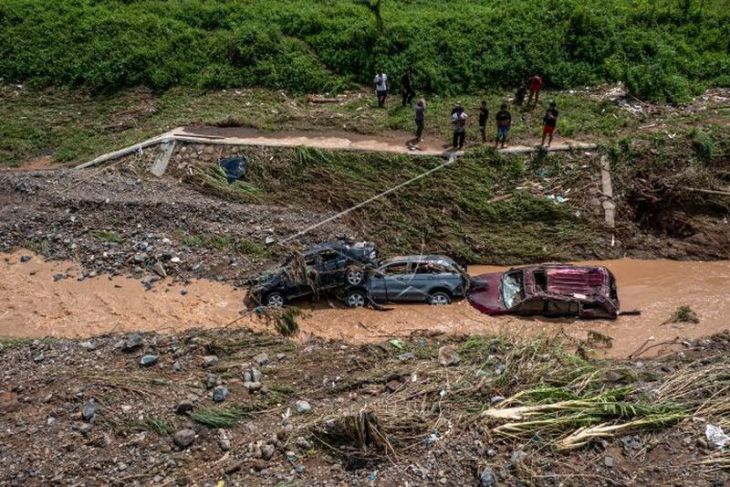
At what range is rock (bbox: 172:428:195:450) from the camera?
10148 millimetres

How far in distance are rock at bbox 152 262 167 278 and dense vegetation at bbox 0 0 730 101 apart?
9417 millimetres

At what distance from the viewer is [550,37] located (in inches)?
873

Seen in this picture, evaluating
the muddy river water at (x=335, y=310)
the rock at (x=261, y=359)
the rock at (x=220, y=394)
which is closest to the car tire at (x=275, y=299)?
the muddy river water at (x=335, y=310)

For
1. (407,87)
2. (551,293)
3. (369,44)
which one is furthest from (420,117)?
(551,293)

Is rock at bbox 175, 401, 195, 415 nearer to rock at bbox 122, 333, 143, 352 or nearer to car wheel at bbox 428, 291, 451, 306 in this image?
rock at bbox 122, 333, 143, 352

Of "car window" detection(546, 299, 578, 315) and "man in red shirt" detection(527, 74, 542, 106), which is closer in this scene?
"car window" detection(546, 299, 578, 315)

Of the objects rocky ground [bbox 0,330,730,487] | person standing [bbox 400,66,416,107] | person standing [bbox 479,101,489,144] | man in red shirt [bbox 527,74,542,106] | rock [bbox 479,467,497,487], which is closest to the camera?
rock [bbox 479,467,497,487]

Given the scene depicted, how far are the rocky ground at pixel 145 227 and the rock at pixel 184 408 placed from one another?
5.32 meters

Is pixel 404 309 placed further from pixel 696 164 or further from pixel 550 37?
pixel 550 37

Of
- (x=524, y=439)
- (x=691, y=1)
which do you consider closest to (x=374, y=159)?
(x=524, y=439)

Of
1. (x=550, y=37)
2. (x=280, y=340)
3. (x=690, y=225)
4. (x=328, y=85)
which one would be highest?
(x=550, y=37)

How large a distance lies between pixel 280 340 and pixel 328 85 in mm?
12016

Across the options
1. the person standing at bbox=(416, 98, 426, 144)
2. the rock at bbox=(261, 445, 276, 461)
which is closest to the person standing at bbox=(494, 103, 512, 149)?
the person standing at bbox=(416, 98, 426, 144)

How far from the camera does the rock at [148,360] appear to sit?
39.3 ft
